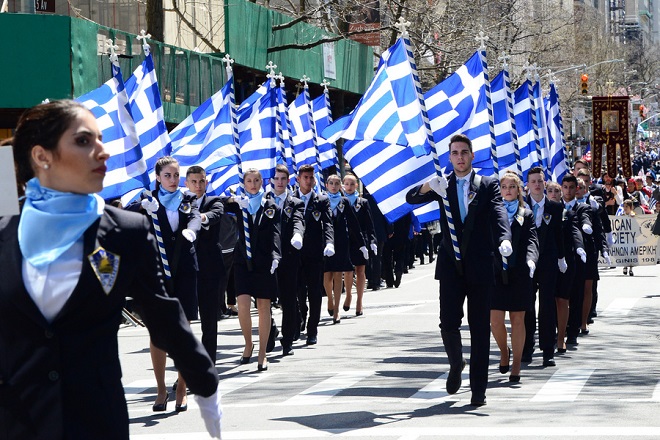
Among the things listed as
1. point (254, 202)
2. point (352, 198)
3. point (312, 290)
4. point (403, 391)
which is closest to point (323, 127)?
point (352, 198)

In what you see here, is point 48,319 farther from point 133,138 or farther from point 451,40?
point 451,40

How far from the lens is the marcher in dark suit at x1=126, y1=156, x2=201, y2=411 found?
10.2 metres

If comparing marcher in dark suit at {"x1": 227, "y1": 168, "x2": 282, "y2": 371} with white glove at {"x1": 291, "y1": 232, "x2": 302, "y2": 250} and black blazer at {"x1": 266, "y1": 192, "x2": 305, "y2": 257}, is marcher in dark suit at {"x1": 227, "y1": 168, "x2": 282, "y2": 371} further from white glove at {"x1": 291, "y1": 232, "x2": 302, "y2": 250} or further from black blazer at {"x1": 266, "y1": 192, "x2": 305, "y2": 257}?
black blazer at {"x1": 266, "y1": 192, "x2": 305, "y2": 257}

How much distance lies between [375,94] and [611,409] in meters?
4.41

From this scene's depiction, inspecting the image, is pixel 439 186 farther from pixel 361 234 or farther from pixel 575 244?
pixel 361 234

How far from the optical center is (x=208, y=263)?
36.1 feet

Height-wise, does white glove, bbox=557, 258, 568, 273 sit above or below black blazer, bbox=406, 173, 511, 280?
below

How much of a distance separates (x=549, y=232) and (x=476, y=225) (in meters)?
2.83

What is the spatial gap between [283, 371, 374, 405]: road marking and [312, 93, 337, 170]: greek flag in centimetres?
922

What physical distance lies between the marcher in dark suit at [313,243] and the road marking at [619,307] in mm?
4400

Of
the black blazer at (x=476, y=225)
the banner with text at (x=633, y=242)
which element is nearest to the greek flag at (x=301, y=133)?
the banner with text at (x=633, y=242)

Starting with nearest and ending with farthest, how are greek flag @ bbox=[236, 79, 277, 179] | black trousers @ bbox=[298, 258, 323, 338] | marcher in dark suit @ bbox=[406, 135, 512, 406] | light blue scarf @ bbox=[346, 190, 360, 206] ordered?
marcher in dark suit @ bbox=[406, 135, 512, 406] < black trousers @ bbox=[298, 258, 323, 338] < greek flag @ bbox=[236, 79, 277, 179] < light blue scarf @ bbox=[346, 190, 360, 206]

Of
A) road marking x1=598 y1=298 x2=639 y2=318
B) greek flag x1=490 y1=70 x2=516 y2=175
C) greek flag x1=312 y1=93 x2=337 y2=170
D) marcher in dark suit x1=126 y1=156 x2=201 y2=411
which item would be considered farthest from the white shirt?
greek flag x1=312 y1=93 x2=337 y2=170

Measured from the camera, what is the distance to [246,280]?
12.9 m
